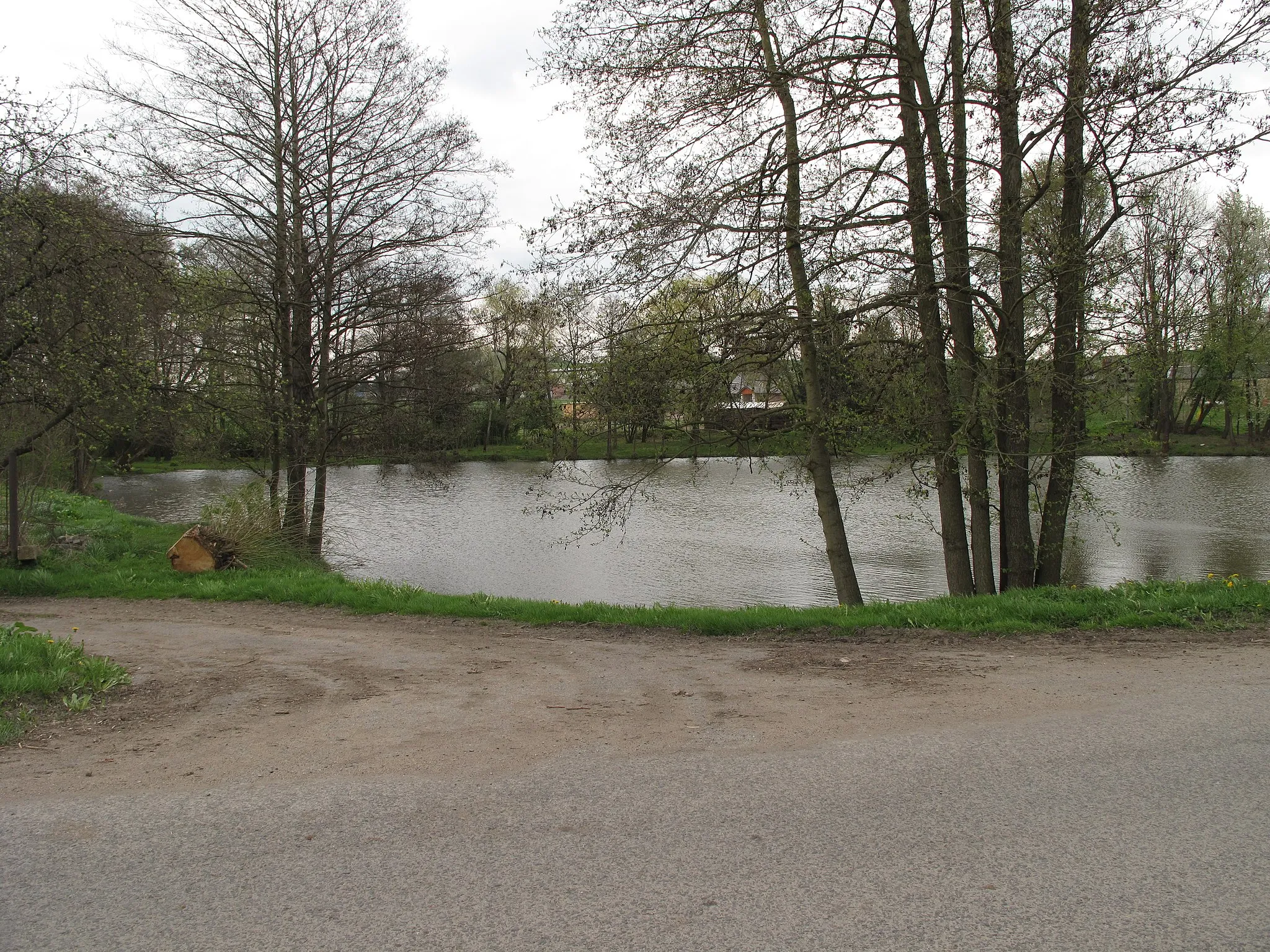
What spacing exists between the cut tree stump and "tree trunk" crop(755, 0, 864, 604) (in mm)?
8853

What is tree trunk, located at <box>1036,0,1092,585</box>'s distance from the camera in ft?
31.5

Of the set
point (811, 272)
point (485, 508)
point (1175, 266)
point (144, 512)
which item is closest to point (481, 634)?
point (811, 272)

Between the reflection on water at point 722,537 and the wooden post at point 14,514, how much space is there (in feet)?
20.0

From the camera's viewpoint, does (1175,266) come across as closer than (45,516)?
Yes

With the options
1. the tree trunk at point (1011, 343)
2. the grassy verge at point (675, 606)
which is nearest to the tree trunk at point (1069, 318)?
the tree trunk at point (1011, 343)

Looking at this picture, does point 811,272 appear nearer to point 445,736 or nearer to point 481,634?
point 481,634

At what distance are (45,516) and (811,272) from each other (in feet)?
45.6

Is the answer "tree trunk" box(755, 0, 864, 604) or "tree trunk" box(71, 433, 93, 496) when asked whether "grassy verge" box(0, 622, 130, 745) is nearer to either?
"tree trunk" box(755, 0, 864, 604)

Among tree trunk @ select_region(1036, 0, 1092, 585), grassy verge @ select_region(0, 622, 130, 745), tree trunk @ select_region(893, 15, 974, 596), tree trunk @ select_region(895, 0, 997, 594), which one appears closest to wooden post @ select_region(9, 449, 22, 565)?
grassy verge @ select_region(0, 622, 130, 745)

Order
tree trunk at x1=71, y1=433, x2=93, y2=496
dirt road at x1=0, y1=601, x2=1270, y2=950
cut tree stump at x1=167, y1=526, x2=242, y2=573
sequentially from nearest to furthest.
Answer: dirt road at x1=0, y1=601, x2=1270, y2=950, cut tree stump at x1=167, y1=526, x2=242, y2=573, tree trunk at x1=71, y1=433, x2=93, y2=496

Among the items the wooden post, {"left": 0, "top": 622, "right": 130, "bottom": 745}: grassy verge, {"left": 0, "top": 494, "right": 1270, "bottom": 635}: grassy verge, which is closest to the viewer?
{"left": 0, "top": 622, "right": 130, "bottom": 745}: grassy verge

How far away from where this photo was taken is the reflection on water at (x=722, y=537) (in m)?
16.6

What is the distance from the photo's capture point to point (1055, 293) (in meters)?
10.3

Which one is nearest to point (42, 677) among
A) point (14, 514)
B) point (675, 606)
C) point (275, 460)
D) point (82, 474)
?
point (675, 606)
